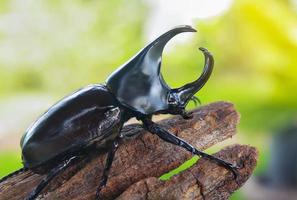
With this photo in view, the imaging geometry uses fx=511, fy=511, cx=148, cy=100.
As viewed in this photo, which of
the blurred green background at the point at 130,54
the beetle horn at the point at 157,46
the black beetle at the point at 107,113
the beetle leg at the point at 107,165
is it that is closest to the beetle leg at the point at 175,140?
the black beetle at the point at 107,113

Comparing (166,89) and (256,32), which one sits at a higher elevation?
(166,89)

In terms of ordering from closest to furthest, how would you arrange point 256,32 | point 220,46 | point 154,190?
point 154,190 → point 256,32 → point 220,46

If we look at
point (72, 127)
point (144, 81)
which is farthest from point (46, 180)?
point (144, 81)

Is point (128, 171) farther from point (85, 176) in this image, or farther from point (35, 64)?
point (35, 64)

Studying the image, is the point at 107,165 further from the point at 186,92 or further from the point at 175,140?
the point at 186,92

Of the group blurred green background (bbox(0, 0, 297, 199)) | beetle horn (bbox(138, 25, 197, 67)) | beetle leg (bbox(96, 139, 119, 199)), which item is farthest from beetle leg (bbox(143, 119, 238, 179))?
blurred green background (bbox(0, 0, 297, 199))

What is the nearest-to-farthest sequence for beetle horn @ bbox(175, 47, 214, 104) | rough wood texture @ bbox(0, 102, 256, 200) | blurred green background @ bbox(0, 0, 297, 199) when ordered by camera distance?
1. rough wood texture @ bbox(0, 102, 256, 200)
2. beetle horn @ bbox(175, 47, 214, 104)
3. blurred green background @ bbox(0, 0, 297, 199)

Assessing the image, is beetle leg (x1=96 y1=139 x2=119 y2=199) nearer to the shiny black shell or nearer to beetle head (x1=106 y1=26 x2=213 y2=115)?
the shiny black shell

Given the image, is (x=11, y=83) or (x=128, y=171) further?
(x=11, y=83)

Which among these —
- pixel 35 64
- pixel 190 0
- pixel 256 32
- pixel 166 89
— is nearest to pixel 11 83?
pixel 35 64
